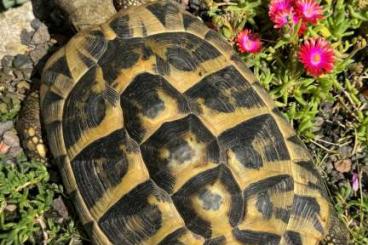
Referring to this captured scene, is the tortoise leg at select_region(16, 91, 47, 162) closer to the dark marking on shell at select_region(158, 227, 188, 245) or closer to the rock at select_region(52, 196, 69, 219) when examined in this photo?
the rock at select_region(52, 196, 69, 219)

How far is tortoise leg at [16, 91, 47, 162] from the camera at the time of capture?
411 centimetres

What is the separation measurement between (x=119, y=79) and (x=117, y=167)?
19.6 inches

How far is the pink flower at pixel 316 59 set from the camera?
12.7 ft

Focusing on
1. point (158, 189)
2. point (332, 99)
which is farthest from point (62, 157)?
point (332, 99)

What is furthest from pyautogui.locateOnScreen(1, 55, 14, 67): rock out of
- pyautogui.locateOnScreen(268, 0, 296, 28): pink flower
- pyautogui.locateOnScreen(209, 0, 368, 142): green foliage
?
pyautogui.locateOnScreen(268, 0, 296, 28): pink flower

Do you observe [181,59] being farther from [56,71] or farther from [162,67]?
[56,71]

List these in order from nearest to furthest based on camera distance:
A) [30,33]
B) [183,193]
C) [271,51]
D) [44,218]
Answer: [183,193] < [44,218] < [271,51] < [30,33]

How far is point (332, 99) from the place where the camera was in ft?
14.0

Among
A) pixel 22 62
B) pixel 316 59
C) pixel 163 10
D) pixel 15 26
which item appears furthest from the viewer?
pixel 15 26

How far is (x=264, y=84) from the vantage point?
418 centimetres

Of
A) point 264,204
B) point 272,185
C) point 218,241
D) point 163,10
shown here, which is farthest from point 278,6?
point 218,241

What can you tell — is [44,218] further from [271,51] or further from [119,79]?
[271,51]

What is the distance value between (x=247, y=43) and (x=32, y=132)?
154cm

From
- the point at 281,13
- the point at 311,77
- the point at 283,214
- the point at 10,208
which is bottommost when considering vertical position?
the point at 10,208
